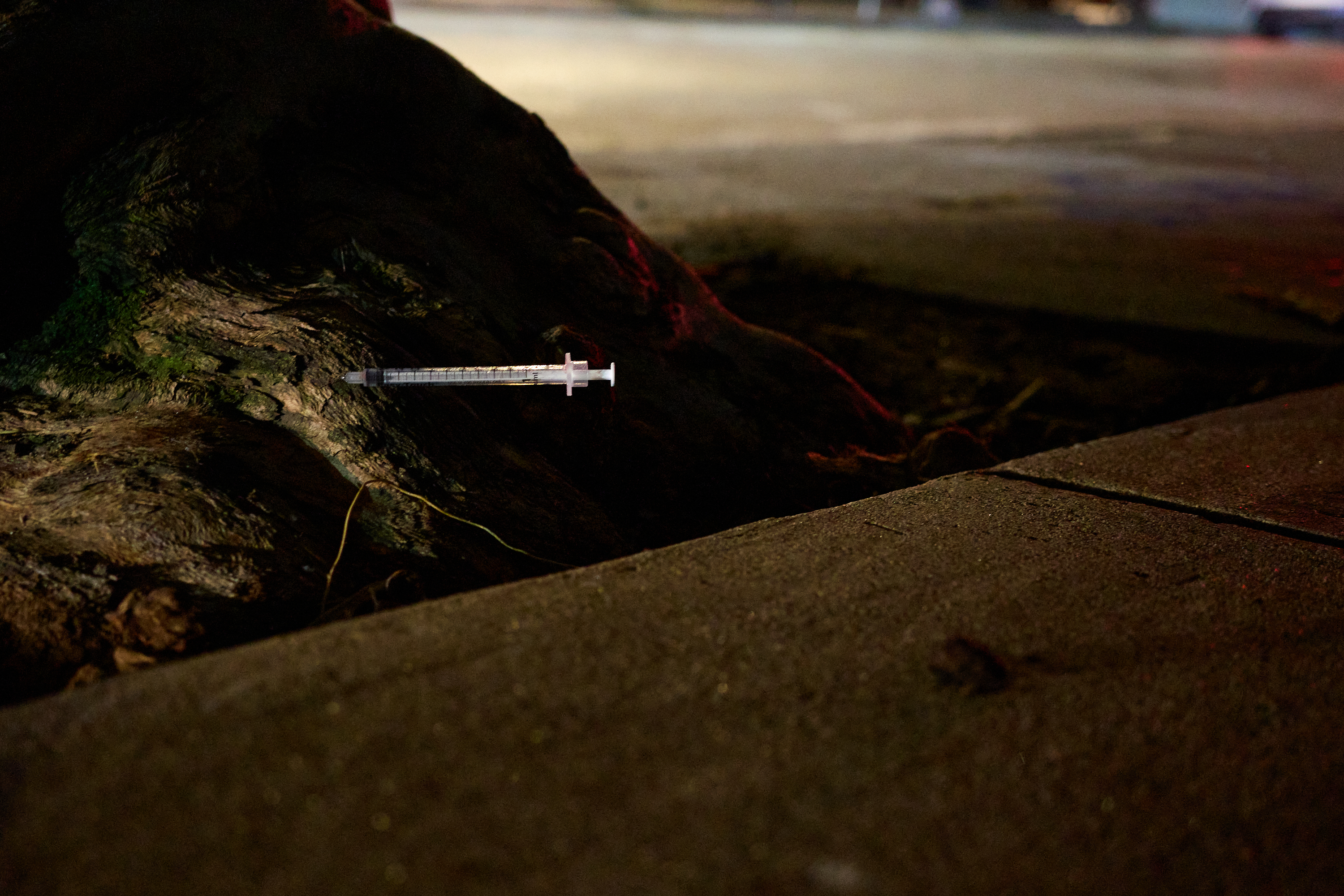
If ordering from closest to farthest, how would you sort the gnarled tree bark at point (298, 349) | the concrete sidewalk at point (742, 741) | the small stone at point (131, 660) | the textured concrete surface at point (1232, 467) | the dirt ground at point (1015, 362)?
the concrete sidewalk at point (742, 741)
the small stone at point (131, 660)
the gnarled tree bark at point (298, 349)
the textured concrete surface at point (1232, 467)
the dirt ground at point (1015, 362)

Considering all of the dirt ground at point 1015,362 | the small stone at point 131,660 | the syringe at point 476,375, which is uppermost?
the syringe at point 476,375

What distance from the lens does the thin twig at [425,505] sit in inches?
85.6

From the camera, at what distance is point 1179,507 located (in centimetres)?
265

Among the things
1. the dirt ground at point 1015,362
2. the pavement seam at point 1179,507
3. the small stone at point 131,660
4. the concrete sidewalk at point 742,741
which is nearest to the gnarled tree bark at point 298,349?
the small stone at point 131,660

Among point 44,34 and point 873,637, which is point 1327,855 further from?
point 44,34

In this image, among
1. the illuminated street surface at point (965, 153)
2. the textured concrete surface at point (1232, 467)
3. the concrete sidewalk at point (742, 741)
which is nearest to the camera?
the concrete sidewalk at point (742, 741)

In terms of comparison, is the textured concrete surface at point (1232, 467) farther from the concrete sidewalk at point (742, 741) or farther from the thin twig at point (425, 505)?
the thin twig at point (425, 505)

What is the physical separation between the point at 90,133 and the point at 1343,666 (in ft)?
9.59

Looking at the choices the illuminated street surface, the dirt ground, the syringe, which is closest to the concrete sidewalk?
the syringe

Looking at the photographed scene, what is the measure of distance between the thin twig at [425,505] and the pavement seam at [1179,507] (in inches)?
46.4

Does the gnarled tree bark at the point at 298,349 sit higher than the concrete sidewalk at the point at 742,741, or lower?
higher

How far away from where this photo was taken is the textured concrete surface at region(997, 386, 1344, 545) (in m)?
2.67

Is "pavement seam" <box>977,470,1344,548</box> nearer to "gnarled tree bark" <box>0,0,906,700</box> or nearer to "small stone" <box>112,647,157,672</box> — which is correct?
"gnarled tree bark" <box>0,0,906,700</box>

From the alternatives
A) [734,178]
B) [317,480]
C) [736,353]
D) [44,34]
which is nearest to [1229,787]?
[317,480]
